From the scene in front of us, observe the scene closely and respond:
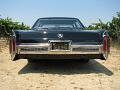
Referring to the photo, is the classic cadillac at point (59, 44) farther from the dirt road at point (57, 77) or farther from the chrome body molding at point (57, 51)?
the dirt road at point (57, 77)

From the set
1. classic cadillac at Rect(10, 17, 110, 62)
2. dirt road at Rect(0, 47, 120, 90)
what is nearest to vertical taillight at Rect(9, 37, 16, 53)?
classic cadillac at Rect(10, 17, 110, 62)

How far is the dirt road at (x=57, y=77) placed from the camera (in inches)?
216

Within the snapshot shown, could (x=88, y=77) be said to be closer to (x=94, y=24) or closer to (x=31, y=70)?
(x=31, y=70)

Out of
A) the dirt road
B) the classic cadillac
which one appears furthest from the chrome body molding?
the dirt road

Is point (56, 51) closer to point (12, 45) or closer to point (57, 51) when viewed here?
point (57, 51)

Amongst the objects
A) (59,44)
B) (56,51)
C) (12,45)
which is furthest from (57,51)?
(12,45)

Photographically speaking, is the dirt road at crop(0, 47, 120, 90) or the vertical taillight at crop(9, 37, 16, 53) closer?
the dirt road at crop(0, 47, 120, 90)

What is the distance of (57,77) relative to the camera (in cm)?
632

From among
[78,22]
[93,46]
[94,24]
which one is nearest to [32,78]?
[93,46]

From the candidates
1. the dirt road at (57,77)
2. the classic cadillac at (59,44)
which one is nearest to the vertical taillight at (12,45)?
the classic cadillac at (59,44)

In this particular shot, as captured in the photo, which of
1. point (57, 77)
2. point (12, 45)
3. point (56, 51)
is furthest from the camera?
point (12, 45)

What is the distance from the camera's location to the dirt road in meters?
5.49

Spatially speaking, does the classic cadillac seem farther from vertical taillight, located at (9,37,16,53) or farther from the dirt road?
the dirt road

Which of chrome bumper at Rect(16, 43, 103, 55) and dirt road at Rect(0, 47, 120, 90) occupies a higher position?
chrome bumper at Rect(16, 43, 103, 55)
